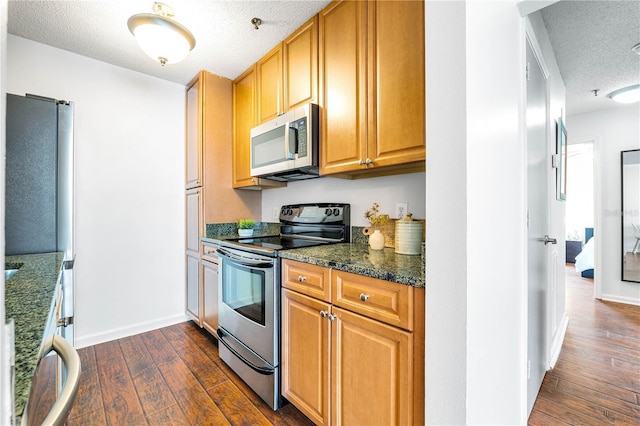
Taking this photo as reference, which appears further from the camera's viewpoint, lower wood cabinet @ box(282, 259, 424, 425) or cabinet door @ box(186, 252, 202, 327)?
cabinet door @ box(186, 252, 202, 327)

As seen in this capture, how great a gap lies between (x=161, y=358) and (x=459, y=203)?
2.36 m

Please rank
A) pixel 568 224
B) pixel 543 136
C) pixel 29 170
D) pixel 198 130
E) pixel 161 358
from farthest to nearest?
1. pixel 568 224
2. pixel 198 130
3. pixel 161 358
4. pixel 543 136
5. pixel 29 170

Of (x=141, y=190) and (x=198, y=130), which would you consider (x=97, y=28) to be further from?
(x=141, y=190)

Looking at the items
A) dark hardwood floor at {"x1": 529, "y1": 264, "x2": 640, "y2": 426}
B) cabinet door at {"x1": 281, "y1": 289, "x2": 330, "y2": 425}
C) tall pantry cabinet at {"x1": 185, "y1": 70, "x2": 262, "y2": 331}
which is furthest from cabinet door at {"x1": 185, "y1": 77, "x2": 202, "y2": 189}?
dark hardwood floor at {"x1": 529, "y1": 264, "x2": 640, "y2": 426}

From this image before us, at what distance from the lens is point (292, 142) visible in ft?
6.38

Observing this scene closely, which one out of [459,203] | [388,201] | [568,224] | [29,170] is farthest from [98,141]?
[568,224]

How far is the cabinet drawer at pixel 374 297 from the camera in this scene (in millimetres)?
1069

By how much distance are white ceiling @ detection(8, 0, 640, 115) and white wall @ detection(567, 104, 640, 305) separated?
3.83 feet

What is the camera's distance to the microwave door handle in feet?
6.36

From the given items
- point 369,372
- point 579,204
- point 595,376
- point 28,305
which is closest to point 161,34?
point 28,305

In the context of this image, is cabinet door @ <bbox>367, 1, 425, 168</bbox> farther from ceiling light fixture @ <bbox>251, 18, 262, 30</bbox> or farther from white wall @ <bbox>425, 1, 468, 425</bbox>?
ceiling light fixture @ <bbox>251, 18, 262, 30</bbox>

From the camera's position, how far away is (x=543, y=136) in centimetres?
183

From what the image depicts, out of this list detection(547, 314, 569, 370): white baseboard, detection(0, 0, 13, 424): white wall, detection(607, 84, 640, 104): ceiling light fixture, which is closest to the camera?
detection(0, 0, 13, 424): white wall

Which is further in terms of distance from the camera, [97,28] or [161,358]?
[161,358]
